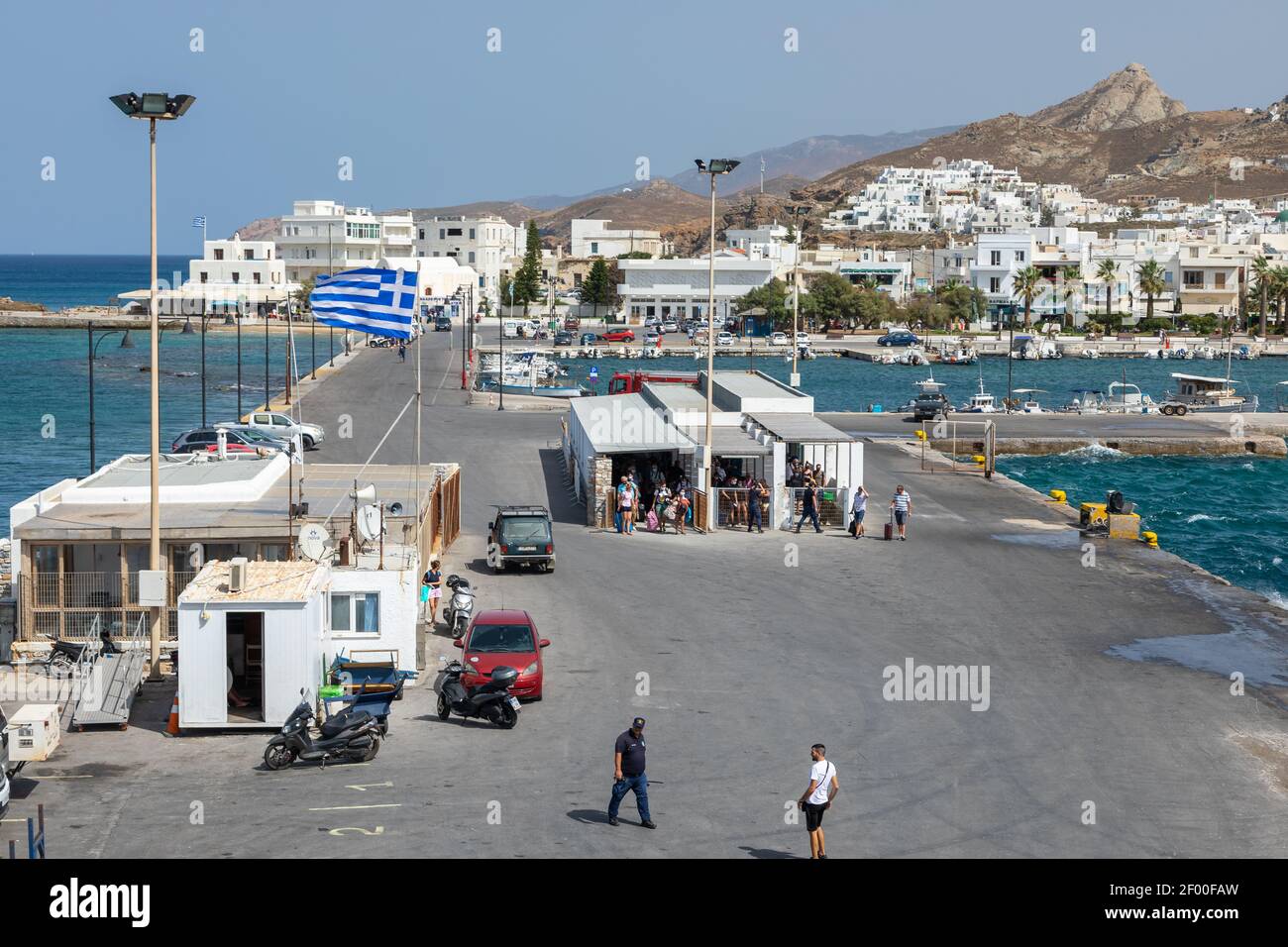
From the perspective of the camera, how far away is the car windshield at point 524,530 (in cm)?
3162

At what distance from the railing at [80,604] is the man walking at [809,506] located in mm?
16604

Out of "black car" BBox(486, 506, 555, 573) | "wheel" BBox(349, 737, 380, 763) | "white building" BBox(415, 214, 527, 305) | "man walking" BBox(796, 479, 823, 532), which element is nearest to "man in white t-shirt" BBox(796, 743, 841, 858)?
"wheel" BBox(349, 737, 380, 763)

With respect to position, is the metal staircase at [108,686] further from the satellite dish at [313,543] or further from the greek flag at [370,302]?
the greek flag at [370,302]

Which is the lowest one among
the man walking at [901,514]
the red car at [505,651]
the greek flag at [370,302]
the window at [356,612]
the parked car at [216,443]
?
the red car at [505,651]

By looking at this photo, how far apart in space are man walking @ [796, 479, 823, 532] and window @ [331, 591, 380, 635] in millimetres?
16298

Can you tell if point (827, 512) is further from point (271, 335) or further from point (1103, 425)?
point (271, 335)

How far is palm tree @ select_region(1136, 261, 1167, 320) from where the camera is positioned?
6422 inches

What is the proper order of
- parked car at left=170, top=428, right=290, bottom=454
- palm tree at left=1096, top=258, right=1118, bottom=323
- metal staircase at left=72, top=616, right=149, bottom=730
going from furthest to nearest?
palm tree at left=1096, top=258, right=1118, bottom=323
parked car at left=170, top=428, right=290, bottom=454
metal staircase at left=72, top=616, right=149, bottom=730

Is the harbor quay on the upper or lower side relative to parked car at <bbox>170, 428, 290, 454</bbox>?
lower

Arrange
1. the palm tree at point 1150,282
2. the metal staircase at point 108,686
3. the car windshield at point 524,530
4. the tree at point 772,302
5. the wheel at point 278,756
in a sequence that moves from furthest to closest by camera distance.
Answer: the palm tree at point 1150,282, the tree at point 772,302, the car windshield at point 524,530, the metal staircase at point 108,686, the wheel at point 278,756

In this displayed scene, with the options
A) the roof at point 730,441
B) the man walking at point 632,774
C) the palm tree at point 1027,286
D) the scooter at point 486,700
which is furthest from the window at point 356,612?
the palm tree at point 1027,286

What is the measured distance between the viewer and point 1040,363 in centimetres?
13462

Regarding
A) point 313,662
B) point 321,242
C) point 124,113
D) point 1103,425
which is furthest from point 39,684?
point 321,242

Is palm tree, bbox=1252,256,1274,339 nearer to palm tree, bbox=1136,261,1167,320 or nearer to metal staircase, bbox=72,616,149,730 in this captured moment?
palm tree, bbox=1136,261,1167,320
